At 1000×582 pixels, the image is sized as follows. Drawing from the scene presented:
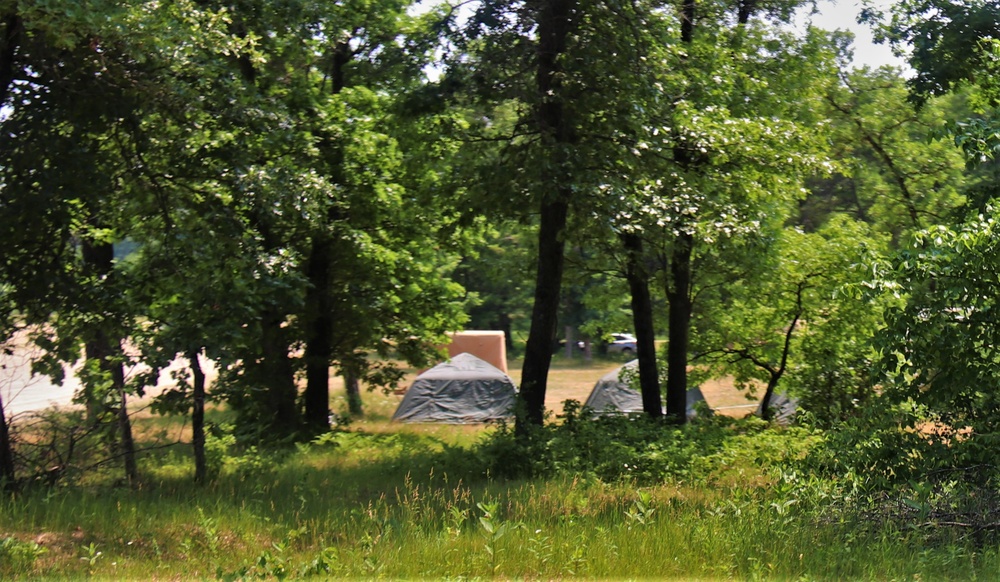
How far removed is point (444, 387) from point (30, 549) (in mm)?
20748

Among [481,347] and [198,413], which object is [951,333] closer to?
[198,413]

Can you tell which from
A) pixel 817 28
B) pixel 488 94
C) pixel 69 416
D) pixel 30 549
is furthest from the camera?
pixel 817 28

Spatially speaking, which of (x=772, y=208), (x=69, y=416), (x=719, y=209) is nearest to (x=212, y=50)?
(x=69, y=416)

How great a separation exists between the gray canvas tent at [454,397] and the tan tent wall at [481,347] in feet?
21.2

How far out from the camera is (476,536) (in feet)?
21.9

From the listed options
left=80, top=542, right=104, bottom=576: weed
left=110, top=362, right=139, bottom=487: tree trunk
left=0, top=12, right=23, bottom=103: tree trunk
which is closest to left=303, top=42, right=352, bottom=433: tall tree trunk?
left=110, top=362, right=139, bottom=487: tree trunk

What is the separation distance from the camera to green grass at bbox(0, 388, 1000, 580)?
236 inches

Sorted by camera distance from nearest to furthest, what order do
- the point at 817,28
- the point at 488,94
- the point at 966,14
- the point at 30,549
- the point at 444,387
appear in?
the point at 30,549 < the point at 966,14 < the point at 488,94 < the point at 817,28 < the point at 444,387

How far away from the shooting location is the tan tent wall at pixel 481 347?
3416cm

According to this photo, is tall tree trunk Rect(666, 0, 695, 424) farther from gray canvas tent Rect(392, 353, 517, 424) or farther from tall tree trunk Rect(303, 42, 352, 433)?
gray canvas tent Rect(392, 353, 517, 424)

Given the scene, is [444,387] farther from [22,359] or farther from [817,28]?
[22,359]

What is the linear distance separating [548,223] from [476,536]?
7.10m

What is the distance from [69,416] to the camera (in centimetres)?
976

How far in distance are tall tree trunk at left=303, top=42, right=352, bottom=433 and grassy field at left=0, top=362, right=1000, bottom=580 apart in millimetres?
8235
